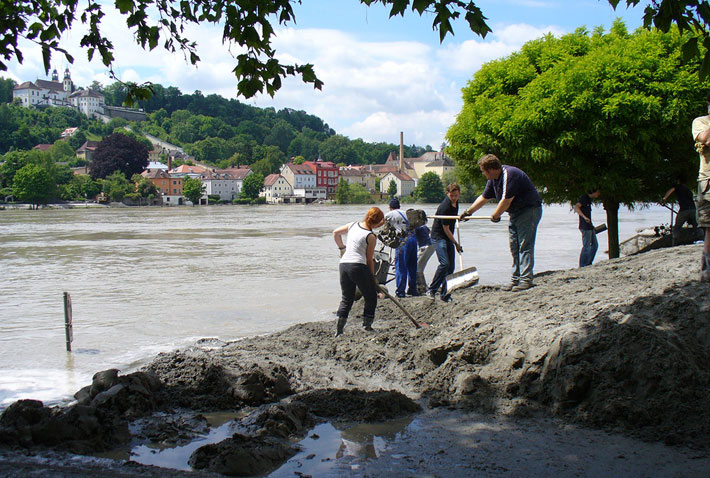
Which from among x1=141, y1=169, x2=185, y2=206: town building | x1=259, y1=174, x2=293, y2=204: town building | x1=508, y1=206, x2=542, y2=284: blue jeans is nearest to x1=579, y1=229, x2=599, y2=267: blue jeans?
x1=508, y1=206, x2=542, y2=284: blue jeans

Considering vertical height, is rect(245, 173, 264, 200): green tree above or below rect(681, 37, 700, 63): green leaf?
above

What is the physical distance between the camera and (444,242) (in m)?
10.3

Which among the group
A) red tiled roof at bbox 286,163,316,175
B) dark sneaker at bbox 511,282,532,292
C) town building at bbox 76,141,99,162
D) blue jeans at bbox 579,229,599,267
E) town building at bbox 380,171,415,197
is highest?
town building at bbox 76,141,99,162

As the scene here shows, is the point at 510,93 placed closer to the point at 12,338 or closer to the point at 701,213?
the point at 701,213

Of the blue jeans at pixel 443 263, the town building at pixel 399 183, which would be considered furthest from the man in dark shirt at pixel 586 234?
the town building at pixel 399 183

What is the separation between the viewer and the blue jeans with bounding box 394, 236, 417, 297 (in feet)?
37.0

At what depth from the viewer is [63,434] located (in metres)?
4.78

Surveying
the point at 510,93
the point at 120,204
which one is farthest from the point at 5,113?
the point at 510,93

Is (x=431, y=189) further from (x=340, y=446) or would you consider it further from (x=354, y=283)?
(x=340, y=446)

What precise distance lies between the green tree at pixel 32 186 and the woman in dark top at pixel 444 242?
4686 inches

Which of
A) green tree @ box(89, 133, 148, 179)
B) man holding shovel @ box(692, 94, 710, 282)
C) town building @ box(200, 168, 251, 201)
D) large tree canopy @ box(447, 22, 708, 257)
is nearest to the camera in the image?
man holding shovel @ box(692, 94, 710, 282)

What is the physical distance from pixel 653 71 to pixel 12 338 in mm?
12774

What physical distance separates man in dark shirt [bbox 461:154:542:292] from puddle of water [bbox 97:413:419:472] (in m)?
4.02

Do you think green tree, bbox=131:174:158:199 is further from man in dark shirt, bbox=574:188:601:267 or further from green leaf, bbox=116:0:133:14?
green leaf, bbox=116:0:133:14
